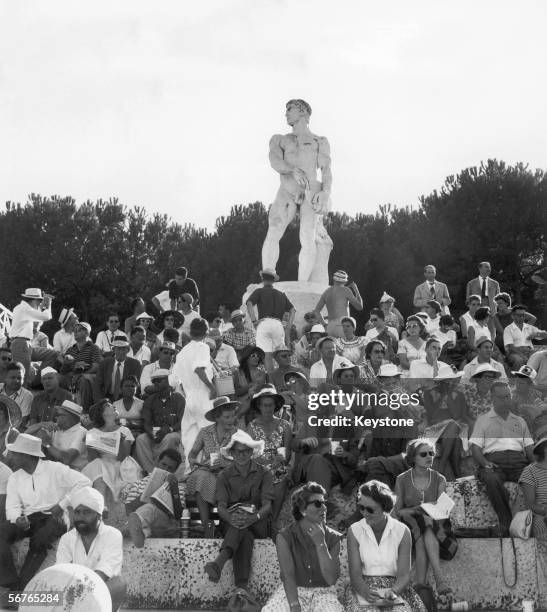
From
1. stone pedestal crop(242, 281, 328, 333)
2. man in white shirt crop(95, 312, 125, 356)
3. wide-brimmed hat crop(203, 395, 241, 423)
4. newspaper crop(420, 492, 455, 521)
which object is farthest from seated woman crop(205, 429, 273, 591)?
stone pedestal crop(242, 281, 328, 333)

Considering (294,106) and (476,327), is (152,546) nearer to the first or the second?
(476,327)

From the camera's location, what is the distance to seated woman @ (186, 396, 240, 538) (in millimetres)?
11578

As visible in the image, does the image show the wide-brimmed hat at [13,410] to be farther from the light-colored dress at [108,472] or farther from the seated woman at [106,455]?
the light-colored dress at [108,472]

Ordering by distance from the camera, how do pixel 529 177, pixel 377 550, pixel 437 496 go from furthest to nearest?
pixel 529 177, pixel 437 496, pixel 377 550

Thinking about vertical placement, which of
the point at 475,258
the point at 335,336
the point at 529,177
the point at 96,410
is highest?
the point at 529,177

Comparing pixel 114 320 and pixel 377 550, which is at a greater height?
pixel 114 320

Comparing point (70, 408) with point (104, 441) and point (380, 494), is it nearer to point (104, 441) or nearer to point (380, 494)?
point (104, 441)

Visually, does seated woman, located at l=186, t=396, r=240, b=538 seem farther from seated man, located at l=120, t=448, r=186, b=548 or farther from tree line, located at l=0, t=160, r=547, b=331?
tree line, located at l=0, t=160, r=547, b=331

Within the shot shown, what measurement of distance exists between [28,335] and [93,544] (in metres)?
9.35

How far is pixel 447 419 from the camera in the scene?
1237 centimetres

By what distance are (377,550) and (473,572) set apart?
4.66ft

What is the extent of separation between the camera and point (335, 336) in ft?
62.4

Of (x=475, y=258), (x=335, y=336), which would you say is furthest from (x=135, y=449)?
(x=475, y=258)

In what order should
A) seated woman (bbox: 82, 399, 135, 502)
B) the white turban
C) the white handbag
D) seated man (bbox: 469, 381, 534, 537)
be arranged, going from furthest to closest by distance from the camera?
seated woman (bbox: 82, 399, 135, 502) < seated man (bbox: 469, 381, 534, 537) < the white handbag < the white turban
